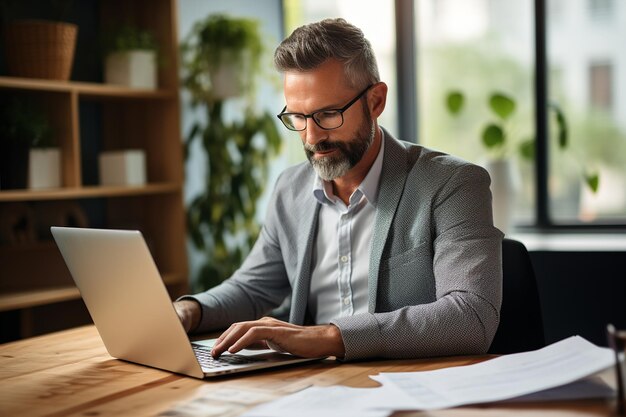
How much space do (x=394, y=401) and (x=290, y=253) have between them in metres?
0.90

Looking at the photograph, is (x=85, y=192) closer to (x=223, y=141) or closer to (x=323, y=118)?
(x=223, y=141)

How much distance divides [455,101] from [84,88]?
1.71 meters

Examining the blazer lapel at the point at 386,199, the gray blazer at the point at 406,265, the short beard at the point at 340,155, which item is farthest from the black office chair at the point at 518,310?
the short beard at the point at 340,155

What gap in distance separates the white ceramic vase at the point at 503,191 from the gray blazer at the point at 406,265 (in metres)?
1.67

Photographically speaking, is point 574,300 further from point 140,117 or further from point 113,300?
point 113,300

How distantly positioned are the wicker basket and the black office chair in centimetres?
197

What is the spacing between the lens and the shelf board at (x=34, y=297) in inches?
111

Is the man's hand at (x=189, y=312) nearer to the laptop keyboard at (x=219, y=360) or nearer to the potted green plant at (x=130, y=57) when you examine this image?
the laptop keyboard at (x=219, y=360)

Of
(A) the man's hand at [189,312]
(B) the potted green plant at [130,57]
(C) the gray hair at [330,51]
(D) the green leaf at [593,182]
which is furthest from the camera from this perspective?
(D) the green leaf at [593,182]

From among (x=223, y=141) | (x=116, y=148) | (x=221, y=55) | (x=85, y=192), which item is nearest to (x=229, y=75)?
(x=221, y=55)

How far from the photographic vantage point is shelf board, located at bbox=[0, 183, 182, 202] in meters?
2.88

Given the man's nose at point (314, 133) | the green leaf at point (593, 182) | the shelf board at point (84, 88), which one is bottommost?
the green leaf at point (593, 182)

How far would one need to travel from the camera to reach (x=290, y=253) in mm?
2012

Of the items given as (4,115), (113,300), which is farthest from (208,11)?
(113,300)
